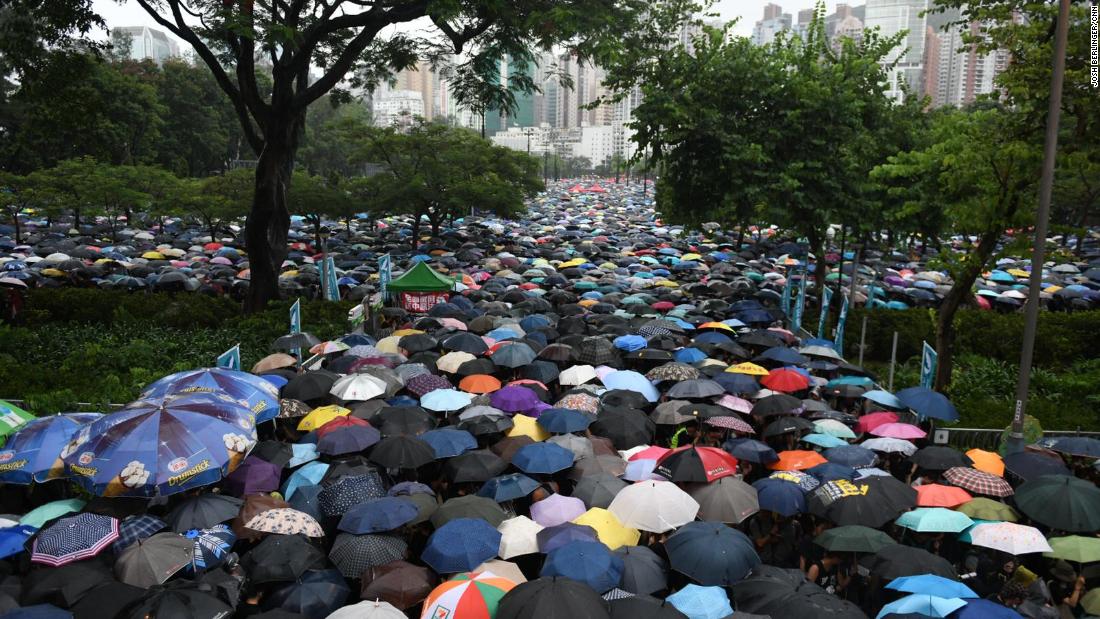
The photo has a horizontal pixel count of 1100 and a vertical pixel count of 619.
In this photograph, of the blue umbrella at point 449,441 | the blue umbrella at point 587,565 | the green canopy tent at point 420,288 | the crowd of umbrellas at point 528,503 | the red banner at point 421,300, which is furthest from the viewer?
the red banner at point 421,300

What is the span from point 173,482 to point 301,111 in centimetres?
1421

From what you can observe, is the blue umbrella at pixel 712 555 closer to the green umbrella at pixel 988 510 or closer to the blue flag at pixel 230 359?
the green umbrella at pixel 988 510

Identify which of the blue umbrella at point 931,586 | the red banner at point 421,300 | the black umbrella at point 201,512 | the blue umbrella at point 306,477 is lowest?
the blue umbrella at point 306,477

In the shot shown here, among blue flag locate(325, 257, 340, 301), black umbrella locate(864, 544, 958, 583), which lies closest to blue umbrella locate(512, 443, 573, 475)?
black umbrella locate(864, 544, 958, 583)

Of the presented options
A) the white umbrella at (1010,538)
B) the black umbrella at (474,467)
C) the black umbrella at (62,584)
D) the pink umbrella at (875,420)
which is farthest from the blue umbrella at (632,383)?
the black umbrella at (62,584)

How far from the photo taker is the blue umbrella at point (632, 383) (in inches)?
505

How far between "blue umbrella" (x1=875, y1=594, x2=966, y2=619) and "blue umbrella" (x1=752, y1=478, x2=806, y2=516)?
2097 mm

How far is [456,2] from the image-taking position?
630 inches

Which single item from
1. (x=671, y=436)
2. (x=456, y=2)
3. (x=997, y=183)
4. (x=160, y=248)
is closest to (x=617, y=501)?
(x=671, y=436)

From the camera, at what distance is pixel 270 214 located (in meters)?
20.3

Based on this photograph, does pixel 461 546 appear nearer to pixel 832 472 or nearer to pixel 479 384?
pixel 832 472

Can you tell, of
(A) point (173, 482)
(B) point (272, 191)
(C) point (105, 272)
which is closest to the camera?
(A) point (173, 482)

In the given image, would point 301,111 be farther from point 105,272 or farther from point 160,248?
point 160,248

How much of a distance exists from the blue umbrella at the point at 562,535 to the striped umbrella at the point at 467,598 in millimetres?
930
